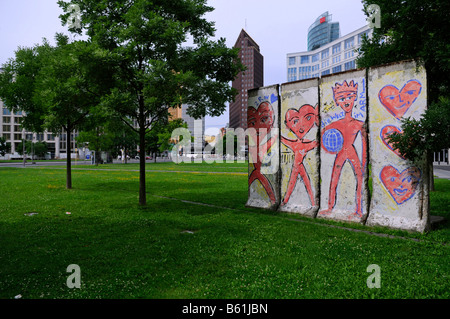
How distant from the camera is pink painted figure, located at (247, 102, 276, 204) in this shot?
37.0ft

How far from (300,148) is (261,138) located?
183 centimetres

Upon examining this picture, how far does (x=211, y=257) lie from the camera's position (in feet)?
19.5

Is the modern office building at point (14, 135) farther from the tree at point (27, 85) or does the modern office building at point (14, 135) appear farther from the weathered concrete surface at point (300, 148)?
the weathered concrete surface at point (300, 148)

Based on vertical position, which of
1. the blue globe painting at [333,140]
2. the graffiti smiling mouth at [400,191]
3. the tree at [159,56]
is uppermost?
the tree at [159,56]

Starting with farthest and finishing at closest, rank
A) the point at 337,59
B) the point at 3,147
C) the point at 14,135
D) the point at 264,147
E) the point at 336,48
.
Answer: the point at 14,135, the point at 336,48, the point at 337,59, the point at 3,147, the point at 264,147

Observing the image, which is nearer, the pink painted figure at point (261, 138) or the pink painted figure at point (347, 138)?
the pink painted figure at point (347, 138)

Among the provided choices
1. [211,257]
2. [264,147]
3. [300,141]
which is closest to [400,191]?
[300,141]

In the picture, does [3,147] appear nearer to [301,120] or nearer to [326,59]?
[301,120]

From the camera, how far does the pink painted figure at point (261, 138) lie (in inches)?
445

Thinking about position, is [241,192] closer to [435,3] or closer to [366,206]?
[366,206]

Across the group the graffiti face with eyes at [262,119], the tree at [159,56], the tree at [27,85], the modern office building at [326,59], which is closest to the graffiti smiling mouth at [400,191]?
the graffiti face with eyes at [262,119]

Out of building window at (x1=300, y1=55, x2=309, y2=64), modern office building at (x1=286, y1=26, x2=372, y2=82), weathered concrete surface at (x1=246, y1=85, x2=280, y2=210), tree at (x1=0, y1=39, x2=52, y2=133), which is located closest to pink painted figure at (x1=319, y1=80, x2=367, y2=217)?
weathered concrete surface at (x1=246, y1=85, x2=280, y2=210)

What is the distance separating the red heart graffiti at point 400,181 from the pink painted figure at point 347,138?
26.9 inches

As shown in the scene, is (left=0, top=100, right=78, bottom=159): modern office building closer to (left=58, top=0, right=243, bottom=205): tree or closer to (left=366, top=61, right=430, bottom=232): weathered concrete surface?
(left=58, top=0, right=243, bottom=205): tree
